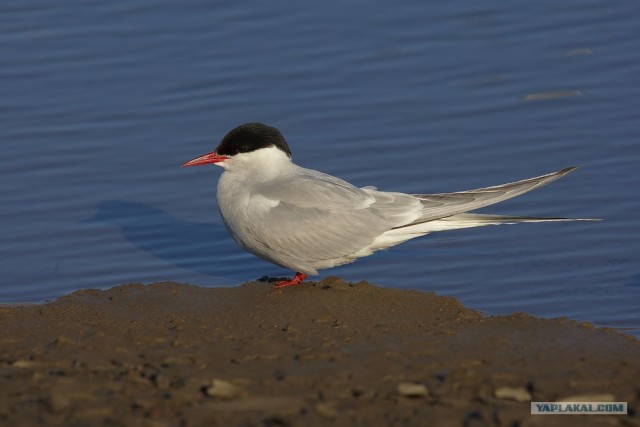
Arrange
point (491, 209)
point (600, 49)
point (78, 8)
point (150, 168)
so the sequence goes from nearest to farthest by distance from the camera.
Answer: point (491, 209) < point (150, 168) < point (600, 49) < point (78, 8)

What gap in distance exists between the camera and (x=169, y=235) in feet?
26.0

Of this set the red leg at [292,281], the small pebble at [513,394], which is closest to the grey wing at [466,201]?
the red leg at [292,281]

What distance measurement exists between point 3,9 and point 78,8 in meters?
0.75

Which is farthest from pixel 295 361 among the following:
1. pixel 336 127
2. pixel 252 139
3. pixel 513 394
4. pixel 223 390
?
pixel 336 127

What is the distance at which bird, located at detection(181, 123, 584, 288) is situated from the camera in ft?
22.2

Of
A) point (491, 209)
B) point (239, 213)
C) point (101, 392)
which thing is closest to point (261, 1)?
point (491, 209)

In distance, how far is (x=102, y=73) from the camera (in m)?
10.2

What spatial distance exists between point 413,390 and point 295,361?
66 centimetres

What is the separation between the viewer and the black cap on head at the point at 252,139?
704cm

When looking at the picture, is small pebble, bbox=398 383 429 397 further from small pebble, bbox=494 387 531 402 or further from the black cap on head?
the black cap on head

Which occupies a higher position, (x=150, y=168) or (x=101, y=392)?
(x=150, y=168)

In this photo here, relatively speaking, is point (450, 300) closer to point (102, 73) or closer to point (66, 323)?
point (66, 323)

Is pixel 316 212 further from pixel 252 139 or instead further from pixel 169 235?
pixel 169 235

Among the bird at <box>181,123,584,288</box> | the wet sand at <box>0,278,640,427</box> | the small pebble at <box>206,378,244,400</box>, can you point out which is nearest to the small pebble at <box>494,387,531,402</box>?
the wet sand at <box>0,278,640,427</box>
